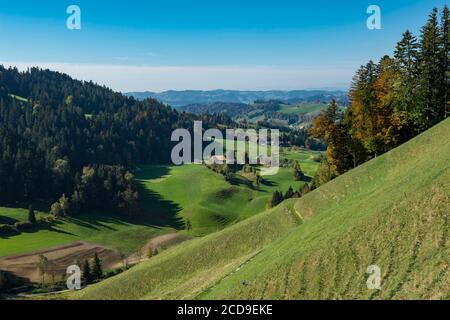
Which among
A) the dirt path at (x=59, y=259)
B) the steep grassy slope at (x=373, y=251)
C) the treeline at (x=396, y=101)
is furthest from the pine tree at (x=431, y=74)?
the dirt path at (x=59, y=259)

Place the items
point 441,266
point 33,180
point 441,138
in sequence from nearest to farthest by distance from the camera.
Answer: point 441,266
point 441,138
point 33,180

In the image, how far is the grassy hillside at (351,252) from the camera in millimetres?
26188

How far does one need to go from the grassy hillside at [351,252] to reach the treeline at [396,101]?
38.9ft

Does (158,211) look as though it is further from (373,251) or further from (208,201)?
(373,251)

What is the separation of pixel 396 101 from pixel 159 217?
11511 cm

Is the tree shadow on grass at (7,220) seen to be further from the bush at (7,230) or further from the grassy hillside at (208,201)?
the grassy hillside at (208,201)

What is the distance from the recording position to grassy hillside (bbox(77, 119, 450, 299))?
26.2 metres

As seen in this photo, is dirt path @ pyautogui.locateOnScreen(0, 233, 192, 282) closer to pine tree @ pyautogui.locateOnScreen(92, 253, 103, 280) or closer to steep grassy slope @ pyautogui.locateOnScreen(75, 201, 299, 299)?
pine tree @ pyautogui.locateOnScreen(92, 253, 103, 280)

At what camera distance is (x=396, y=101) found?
2534 inches

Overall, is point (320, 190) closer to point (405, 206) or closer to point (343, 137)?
point (343, 137)

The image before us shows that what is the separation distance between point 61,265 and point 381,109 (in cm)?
8592

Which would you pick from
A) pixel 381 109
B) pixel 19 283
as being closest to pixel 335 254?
pixel 381 109

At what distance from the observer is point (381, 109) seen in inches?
2613

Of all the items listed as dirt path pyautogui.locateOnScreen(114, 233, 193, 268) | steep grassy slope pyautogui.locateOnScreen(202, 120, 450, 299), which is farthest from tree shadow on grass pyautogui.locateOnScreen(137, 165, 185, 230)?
steep grassy slope pyautogui.locateOnScreen(202, 120, 450, 299)
